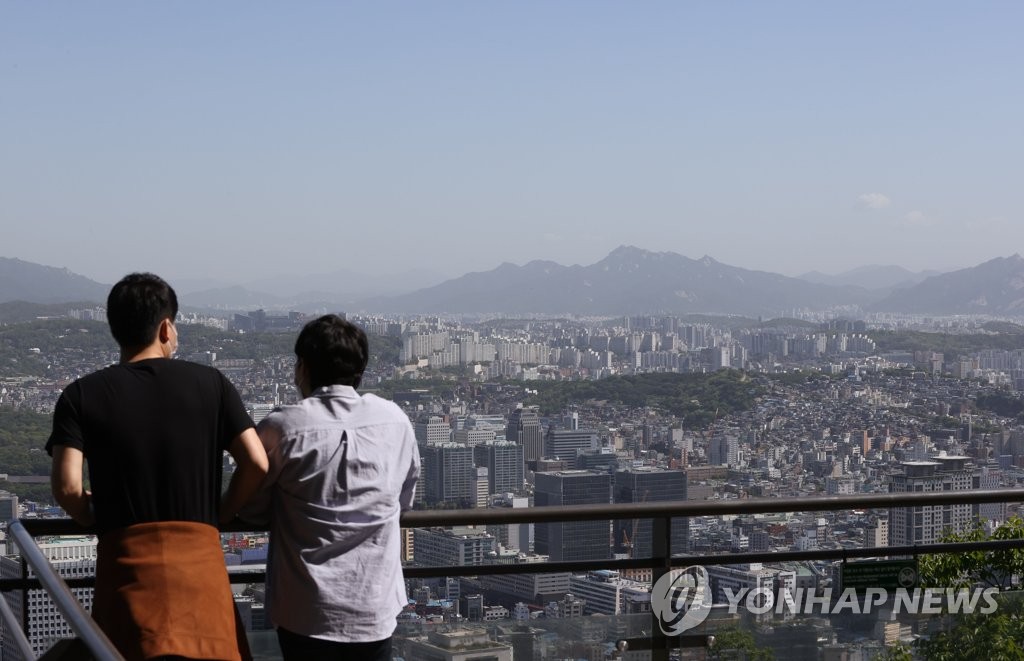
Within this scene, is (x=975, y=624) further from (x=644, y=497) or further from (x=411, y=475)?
(x=644, y=497)

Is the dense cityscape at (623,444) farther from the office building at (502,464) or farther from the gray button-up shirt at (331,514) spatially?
the gray button-up shirt at (331,514)

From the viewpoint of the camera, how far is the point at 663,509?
3.53 metres

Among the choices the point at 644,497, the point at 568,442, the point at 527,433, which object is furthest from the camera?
the point at 527,433

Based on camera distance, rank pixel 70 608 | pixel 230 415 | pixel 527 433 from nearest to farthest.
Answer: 1. pixel 70 608
2. pixel 230 415
3. pixel 527 433

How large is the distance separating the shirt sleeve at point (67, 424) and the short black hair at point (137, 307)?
16cm

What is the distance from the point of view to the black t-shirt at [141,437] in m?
2.40

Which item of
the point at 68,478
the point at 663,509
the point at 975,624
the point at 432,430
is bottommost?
the point at 432,430

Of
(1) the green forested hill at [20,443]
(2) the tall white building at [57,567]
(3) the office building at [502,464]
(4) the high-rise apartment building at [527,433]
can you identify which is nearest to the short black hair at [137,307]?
(2) the tall white building at [57,567]

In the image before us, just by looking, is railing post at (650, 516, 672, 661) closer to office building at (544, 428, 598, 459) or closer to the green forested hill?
the green forested hill

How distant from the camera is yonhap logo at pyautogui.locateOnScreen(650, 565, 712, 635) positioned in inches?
147

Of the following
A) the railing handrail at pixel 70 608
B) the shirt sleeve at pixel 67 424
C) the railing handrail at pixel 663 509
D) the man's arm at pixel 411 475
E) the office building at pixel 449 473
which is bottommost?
the office building at pixel 449 473

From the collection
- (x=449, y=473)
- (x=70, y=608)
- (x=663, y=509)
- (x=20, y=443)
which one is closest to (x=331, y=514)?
(x=70, y=608)

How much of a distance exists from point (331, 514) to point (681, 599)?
1498mm

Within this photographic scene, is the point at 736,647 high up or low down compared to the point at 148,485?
down
